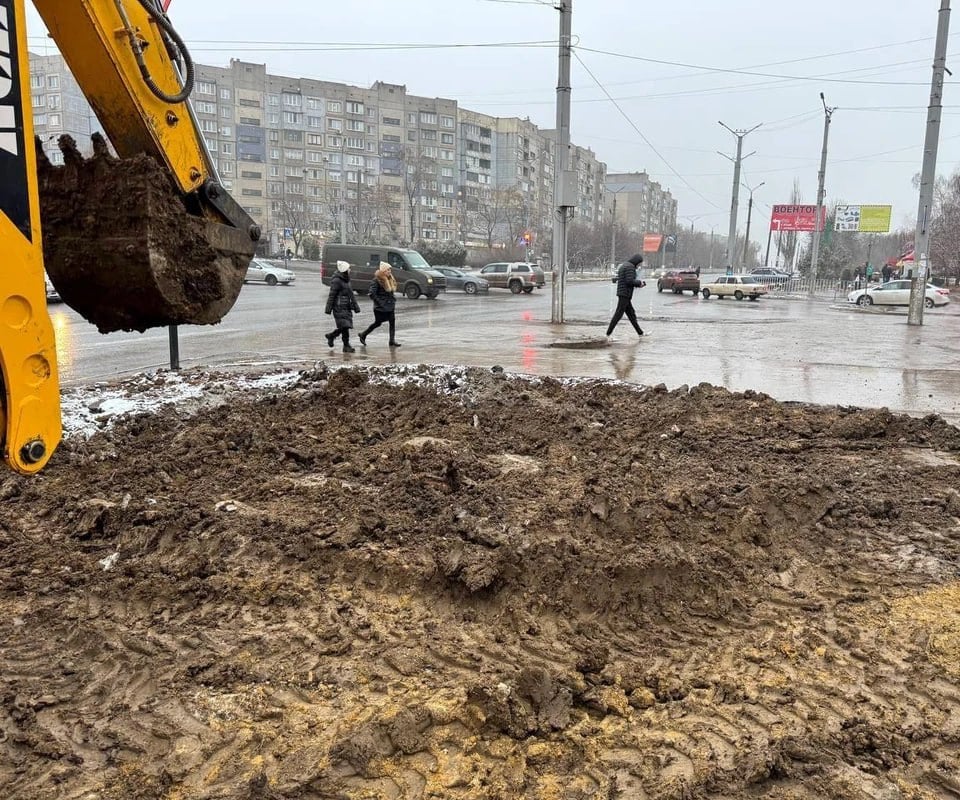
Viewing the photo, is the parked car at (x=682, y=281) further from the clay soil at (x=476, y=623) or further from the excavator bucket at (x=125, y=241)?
the excavator bucket at (x=125, y=241)

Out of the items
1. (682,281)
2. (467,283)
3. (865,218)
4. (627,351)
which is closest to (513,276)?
(467,283)

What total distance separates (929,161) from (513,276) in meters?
22.7

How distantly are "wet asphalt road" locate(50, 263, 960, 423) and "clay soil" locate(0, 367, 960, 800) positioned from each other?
461 cm

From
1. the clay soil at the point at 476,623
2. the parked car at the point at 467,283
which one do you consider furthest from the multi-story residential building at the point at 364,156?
the clay soil at the point at 476,623

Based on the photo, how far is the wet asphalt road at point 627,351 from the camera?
1036 cm

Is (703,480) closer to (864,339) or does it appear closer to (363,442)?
(363,442)

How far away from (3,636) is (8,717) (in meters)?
0.68

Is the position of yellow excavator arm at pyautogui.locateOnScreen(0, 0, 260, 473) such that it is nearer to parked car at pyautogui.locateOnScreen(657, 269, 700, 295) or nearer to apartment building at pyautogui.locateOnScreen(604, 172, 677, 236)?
parked car at pyautogui.locateOnScreen(657, 269, 700, 295)

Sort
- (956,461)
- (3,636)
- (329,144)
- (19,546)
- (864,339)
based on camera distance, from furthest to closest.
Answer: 1. (329,144)
2. (864,339)
3. (956,461)
4. (19,546)
5. (3,636)

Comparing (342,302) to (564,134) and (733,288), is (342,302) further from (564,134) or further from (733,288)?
(733,288)

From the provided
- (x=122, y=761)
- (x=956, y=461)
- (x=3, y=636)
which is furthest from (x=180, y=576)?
(x=956, y=461)

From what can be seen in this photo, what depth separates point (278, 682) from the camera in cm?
289

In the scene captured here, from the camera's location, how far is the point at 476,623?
11.1 ft

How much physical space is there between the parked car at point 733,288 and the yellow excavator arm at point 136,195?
3913 cm
